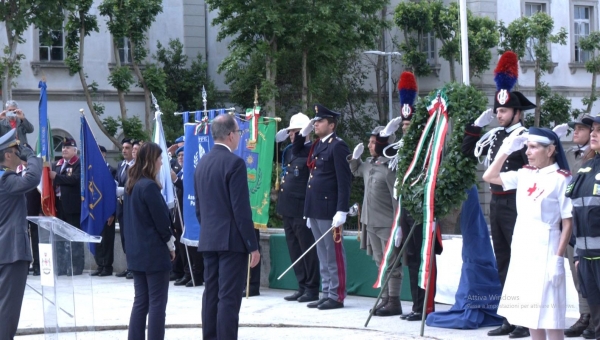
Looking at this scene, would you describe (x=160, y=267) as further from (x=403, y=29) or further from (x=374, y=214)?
(x=403, y=29)

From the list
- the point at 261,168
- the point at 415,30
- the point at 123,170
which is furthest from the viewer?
the point at 415,30

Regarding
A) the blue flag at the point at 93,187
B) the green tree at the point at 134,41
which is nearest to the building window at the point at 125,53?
the green tree at the point at 134,41

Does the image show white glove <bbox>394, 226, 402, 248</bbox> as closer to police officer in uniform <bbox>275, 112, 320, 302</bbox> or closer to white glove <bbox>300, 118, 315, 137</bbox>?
police officer in uniform <bbox>275, 112, 320, 302</bbox>

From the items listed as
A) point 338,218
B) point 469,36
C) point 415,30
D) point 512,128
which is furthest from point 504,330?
point 415,30

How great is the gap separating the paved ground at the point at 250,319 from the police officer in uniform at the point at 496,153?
77cm

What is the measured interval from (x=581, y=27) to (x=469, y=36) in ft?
25.5

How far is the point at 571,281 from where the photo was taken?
8758 millimetres

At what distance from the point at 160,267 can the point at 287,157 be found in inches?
159

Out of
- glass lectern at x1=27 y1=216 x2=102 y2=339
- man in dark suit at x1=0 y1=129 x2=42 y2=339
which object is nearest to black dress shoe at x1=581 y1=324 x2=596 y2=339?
glass lectern at x1=27 y1=216 x2=102 y2=339

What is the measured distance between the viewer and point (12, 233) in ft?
24.7

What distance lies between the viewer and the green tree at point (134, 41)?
27922 millimetres

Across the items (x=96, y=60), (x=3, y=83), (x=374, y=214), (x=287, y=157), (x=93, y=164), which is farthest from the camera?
(x=96, y=60)

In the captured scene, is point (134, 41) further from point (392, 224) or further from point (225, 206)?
point (225, 206)

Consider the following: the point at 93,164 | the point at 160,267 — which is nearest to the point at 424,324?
the point at 160,267
